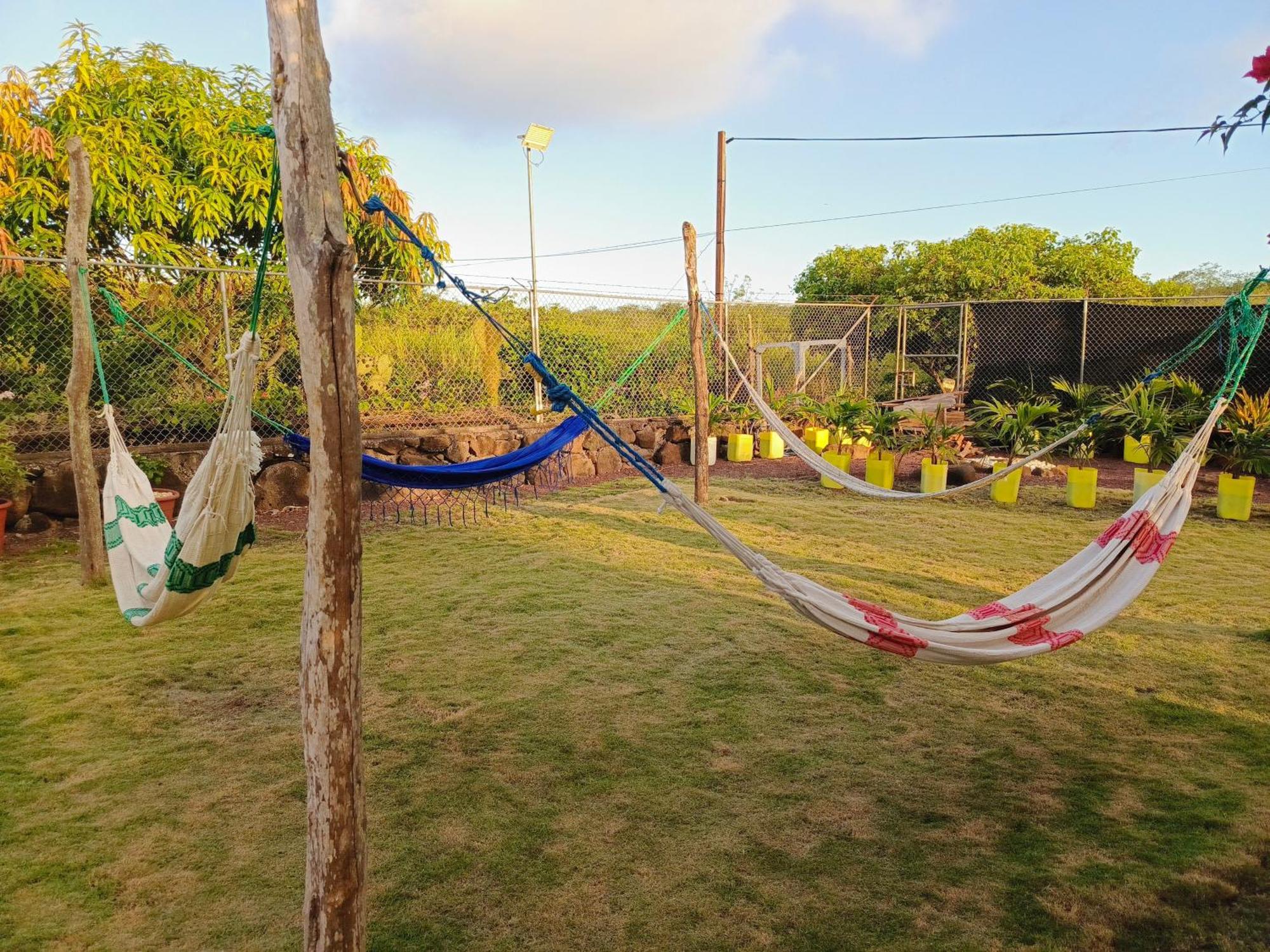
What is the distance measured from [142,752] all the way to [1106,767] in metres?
2.25

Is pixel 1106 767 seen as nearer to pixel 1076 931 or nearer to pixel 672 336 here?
pixel 1076 931

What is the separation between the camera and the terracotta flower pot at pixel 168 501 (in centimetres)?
403

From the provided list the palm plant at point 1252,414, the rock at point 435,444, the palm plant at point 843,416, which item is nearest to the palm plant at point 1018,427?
the palm plant at point 843,416

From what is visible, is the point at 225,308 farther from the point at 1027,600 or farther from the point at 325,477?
the point at 1027,600

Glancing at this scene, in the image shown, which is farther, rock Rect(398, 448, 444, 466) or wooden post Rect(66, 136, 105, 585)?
rock Rect(398, 448, 444, 466)

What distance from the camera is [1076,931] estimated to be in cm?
143

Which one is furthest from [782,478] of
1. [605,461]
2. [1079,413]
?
[1079,413]

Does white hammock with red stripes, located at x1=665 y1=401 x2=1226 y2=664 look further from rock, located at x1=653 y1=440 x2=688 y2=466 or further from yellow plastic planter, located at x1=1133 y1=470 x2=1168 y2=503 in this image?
rock, located at x1=653 y1=440 x2=688 y2=466

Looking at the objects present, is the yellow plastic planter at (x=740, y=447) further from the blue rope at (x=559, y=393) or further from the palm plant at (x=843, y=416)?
the blue rope at (x=559, y=393)

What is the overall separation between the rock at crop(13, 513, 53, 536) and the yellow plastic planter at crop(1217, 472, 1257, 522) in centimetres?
605

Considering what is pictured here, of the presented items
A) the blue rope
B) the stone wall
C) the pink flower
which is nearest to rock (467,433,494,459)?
the stone wall

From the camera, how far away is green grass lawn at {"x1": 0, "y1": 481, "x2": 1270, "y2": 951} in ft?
4.90

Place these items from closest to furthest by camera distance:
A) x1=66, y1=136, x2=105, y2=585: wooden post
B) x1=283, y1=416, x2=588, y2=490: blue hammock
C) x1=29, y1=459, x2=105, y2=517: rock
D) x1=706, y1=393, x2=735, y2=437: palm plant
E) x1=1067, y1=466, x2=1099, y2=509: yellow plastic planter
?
x1=283, y1=416, x2=588, y2=490: blue hammock → x1=66, y1=136, x2=105, y2=585: wooden post → x1=29, y1=459, x2=105, y2=517: rock → x1=1067, y1=466, x2=1099, y2=509: yellow plastic planter → x1=706, y1=393, x2=735, y2=437: palm plant

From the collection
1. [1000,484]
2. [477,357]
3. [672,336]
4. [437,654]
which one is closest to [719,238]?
[672,336]
